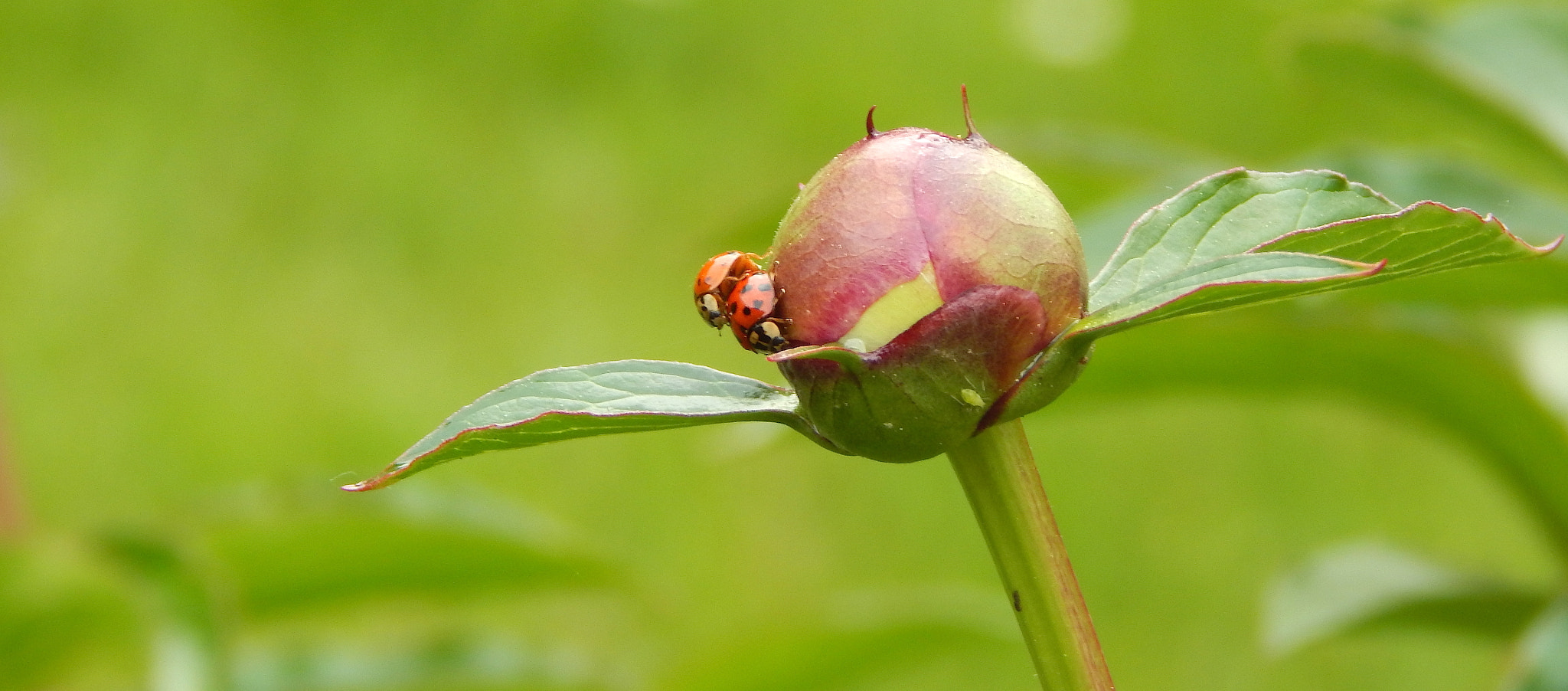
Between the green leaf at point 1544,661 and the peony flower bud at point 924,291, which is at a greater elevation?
the peony flower bud at point 924,291

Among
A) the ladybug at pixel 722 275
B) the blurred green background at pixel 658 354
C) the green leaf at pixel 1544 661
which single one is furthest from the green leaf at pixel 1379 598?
the ladybug at pixel 722 275

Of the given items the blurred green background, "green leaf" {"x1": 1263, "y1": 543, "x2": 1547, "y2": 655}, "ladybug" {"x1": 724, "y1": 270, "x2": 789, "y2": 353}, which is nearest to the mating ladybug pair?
"ladybug" {"x1": 724, "y1": 270, "x2": 789, "y2": 353}

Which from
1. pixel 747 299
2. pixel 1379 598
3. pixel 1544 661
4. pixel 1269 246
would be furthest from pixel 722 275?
pixel 1379 598

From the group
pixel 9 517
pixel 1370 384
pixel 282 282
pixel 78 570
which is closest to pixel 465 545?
Result: pixel 78 570

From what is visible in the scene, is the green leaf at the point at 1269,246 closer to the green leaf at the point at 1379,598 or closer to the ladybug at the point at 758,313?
the ladybug at the point at 758,313

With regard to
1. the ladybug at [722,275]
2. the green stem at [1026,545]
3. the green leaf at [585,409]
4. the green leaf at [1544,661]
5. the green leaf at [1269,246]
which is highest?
the ladybug at [722,275]

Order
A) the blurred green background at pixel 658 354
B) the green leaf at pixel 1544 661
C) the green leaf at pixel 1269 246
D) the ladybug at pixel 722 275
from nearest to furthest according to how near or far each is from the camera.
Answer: the green leaf at pixel 1269 246, the ladybug at pixel 722 275, the green leaf at pixel 1544 661, the blurred green background at pixel 658 354

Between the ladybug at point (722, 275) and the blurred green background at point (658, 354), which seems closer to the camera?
the ladybug at point (722, 275)
